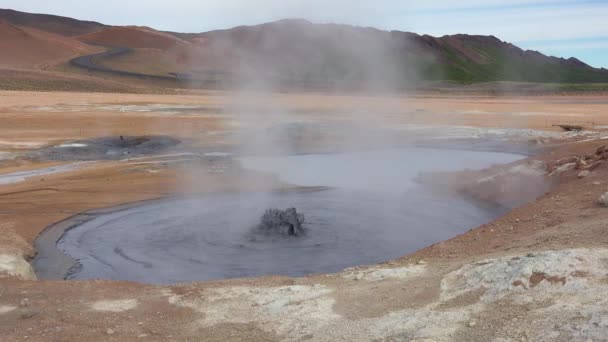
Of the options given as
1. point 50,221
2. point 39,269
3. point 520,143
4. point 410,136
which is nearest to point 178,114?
point 410,136

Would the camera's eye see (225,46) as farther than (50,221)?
Yes

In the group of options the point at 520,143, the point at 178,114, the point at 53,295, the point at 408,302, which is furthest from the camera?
the point at 178,114

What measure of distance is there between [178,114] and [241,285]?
26.8 metres

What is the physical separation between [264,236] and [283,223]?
0.40 meters

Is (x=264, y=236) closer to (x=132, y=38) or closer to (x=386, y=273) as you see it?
(x=386, y=273)

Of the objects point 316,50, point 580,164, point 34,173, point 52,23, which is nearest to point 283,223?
point 580,164

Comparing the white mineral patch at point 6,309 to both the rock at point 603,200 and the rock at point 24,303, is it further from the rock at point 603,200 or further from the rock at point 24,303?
the rock at point 603,200

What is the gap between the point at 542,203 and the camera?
9.79 metres

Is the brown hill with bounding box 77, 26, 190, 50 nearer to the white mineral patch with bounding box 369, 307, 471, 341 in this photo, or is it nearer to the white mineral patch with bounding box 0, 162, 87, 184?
the white mineral patch with bounding box 0, 162, 87, 184

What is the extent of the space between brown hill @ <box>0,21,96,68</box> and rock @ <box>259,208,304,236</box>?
63.3 m

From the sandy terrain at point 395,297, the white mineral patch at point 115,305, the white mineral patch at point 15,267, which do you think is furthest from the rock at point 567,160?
the white mineral patch at point 15,267

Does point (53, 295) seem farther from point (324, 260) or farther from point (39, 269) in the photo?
point (324, 260)

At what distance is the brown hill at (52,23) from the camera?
118875 millimetres

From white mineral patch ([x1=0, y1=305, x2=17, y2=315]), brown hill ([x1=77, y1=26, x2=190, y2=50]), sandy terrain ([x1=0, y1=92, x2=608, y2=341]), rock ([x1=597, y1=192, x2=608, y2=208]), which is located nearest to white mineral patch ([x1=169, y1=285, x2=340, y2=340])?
sandy terrain ([x1=0, y1=92, x2=608, y2=341])
